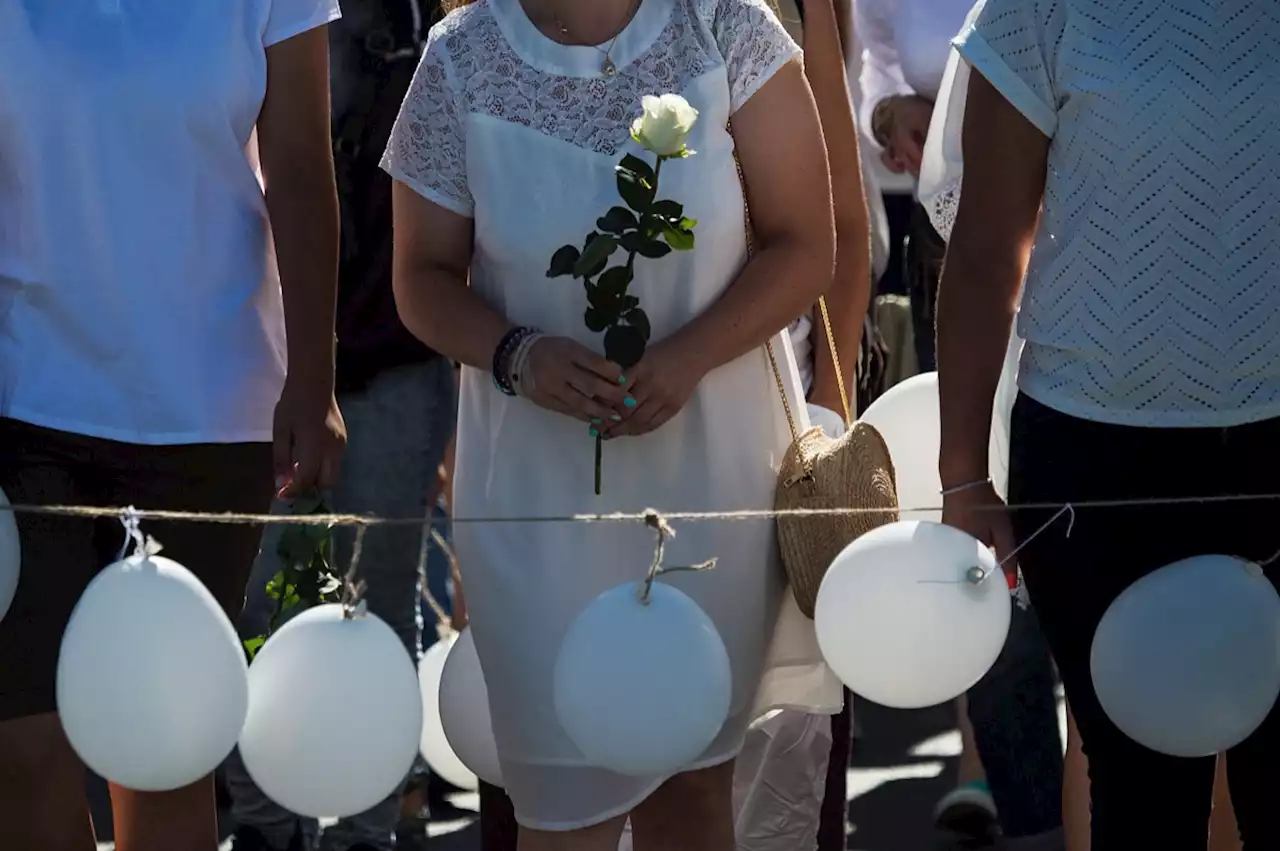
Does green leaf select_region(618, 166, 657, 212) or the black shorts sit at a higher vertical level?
green leaf select_region(618, 166, 657, 212)

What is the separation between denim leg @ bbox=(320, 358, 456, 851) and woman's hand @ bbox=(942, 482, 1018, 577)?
1.72m

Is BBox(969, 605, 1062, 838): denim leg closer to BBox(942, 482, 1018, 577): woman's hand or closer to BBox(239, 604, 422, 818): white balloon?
BBox(942, 482, 1018, 577): woman's hand

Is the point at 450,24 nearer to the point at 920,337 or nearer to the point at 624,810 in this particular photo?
the point at 624,810

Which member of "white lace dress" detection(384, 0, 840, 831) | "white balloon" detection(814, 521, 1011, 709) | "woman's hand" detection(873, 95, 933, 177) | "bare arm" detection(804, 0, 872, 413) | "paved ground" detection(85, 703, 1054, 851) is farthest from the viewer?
"woman's hand" detection(873, 95, 933, 177)

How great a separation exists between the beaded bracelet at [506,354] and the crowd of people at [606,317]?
0.04 ft

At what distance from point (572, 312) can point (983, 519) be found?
61 centimetres

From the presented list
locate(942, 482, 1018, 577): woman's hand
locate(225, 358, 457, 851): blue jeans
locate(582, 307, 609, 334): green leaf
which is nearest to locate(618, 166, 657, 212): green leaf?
locate(582, 307, 609, 334): green leaf

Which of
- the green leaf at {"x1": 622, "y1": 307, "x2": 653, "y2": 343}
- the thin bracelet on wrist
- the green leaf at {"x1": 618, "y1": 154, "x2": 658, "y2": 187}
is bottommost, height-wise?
the thin bracelet on wrist

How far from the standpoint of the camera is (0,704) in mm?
3004

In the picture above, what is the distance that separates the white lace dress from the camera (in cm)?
284

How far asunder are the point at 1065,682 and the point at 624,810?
1.99ft

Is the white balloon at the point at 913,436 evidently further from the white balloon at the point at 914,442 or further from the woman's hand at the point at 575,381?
the woman's hand at the point at 575,381

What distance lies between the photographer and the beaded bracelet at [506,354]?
2791mm

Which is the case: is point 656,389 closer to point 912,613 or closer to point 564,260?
point 564,260
